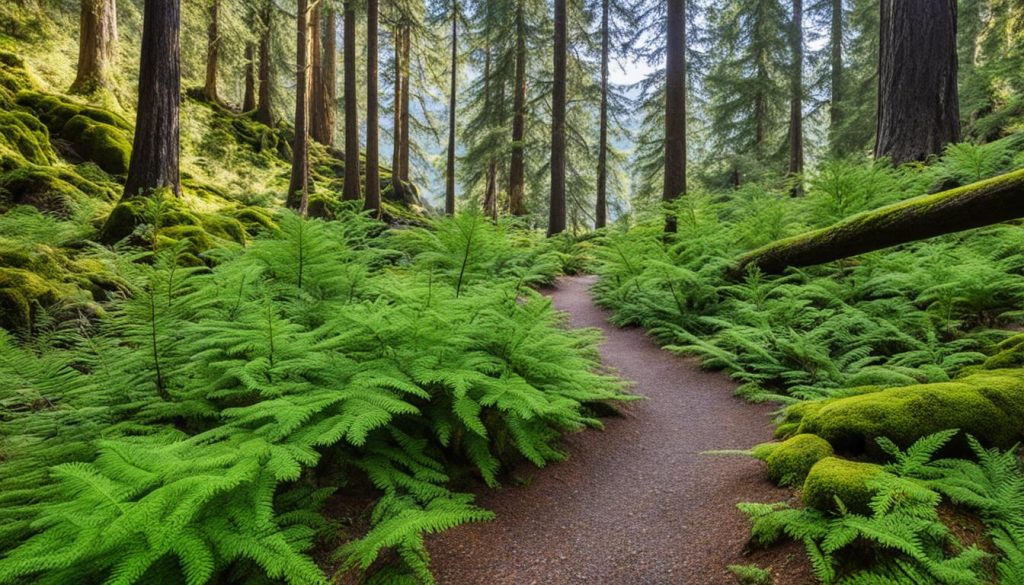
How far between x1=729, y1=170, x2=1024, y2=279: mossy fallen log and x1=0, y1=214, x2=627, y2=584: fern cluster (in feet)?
10.8

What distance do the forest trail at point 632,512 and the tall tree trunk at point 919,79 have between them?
724cm

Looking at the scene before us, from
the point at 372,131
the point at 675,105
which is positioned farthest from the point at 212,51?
the point at 675,105

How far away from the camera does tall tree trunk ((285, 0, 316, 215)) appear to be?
1117cm

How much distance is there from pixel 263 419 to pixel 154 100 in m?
7.26

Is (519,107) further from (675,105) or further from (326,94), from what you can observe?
(326,94)

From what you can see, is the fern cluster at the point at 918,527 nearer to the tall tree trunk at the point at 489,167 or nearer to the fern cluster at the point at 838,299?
the fern cluster at the point at 838,299

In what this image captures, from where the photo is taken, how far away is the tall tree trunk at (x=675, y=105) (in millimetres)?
10070

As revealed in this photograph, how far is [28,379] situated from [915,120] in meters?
11.8

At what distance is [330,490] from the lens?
8.27ft

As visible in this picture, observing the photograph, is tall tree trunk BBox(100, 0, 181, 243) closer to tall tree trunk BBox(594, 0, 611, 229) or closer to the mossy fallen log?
the mossy fallen log

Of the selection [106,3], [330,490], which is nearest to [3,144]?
[106,3]

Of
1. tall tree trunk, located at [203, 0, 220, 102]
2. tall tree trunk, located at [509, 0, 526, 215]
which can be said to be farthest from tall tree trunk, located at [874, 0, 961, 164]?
tall tree trunk, located at [203, 0, 220, 102]

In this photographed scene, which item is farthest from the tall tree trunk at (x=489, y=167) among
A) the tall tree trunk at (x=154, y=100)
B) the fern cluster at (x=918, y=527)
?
the fern cluster at (x=918, y=527)

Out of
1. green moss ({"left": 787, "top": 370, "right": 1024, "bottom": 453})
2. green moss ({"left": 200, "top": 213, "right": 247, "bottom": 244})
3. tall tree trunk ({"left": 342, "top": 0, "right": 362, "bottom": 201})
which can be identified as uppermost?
tall tree trunk ({"left": 342, "top": 0, "right": 362, "bottom": 201})
